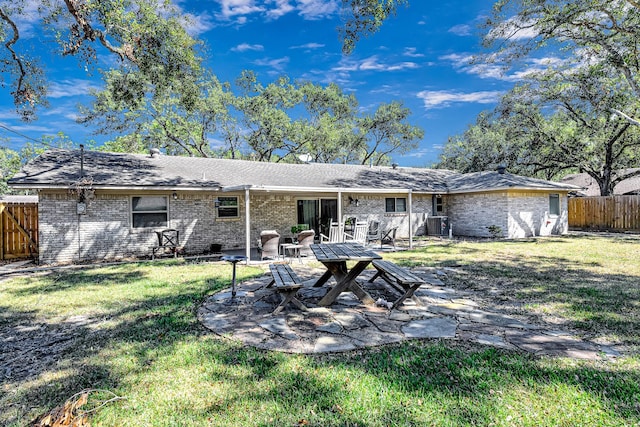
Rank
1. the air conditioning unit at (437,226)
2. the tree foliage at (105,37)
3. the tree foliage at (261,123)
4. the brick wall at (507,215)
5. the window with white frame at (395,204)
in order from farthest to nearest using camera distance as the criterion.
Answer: the tree foliage at (261,123)
the air conditioning unit at (437,226)
the window with white frame at (395,204)
the brick wall at (507,215)
the tree foliage at (105,37)

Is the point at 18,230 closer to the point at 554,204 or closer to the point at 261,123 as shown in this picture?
the point at 261,123

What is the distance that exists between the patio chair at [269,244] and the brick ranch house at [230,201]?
21.2 inches

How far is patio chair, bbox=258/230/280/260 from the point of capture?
9.86 m

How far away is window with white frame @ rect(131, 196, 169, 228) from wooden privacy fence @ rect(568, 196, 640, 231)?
2254 centimetres

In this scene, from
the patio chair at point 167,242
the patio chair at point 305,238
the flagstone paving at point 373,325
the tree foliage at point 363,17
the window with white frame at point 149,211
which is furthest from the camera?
the window with white frame at point 149,211

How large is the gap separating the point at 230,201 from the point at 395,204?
27.6 ft

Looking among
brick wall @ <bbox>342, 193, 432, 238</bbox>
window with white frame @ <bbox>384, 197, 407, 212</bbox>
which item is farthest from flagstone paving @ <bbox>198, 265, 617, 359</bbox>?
window with white frame @ <bbox>384, 197, 407, 212</bbox>

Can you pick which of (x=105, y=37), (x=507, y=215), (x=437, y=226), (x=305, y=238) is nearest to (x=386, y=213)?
(x=437, y=226)

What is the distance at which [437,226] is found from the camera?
1711 cm

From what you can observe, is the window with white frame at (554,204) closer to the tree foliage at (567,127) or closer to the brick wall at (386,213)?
the tree foliage at (567,127)

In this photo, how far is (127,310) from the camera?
526 cm

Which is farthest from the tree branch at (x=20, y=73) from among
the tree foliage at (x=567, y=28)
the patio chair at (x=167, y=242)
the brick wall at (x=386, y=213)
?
the tree foliage at (x=567, y=28)

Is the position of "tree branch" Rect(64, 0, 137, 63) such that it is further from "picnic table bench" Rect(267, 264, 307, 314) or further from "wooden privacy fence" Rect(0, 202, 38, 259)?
"picnic table bench" Rect(267, 264, 307, 314)

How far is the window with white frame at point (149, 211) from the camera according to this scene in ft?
36.5
